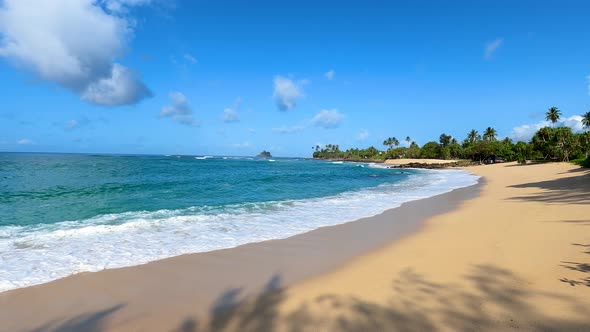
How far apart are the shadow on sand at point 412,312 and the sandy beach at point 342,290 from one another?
0.05 ft

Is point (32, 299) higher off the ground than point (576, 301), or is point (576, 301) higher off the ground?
point (576, 301)

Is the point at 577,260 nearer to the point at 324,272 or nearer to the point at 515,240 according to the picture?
→ the point at 515,240

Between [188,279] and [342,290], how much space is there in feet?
10.6

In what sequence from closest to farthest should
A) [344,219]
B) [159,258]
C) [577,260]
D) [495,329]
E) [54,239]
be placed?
1. [495,329]
2. [577,260]
3. [159,258]
4. [54,239]
5. [344,219]

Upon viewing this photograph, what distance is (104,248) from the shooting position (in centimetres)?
792

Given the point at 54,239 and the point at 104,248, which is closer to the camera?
the point at 104,248

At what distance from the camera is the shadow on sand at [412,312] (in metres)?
3.79

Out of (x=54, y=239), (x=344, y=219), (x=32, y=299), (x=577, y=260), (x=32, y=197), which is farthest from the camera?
(x=32, y=197)

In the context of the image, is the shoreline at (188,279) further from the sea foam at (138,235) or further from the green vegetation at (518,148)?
the green vegetation at (518,148)

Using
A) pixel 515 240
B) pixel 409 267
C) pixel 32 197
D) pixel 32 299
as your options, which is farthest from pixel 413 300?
pixel 32 197

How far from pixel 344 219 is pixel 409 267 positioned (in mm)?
5938

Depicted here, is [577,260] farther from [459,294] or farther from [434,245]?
[459,294]

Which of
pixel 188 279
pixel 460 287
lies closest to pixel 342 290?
pixel 460 287

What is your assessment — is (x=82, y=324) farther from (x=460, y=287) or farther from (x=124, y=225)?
(x=124, y=225)
